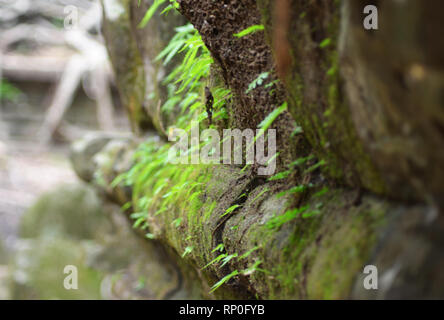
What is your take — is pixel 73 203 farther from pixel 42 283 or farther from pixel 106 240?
pixel 42 283

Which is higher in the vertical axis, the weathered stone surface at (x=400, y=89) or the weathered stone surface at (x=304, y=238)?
the weathered stone surface at (x=400, y=89)

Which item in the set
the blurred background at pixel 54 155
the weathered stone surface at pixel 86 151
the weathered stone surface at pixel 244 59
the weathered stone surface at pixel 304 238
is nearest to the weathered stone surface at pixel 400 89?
the weathered stone surface at pixel 304 238

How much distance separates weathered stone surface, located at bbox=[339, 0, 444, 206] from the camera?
137 centimetres

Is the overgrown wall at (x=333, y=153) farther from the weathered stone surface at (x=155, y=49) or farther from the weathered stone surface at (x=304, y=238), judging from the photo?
the weathered stone surface at (x=155, y=49)

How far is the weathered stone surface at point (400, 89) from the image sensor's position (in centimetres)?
137

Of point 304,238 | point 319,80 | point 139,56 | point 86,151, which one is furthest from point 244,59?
point 86,151

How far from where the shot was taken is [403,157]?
5.08 feet

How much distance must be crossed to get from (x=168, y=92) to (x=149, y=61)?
0.87 meters

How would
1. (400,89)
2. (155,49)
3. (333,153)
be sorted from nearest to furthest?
(400,89) < (333,153) < (155,49)

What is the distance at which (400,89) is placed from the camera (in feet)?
4.85

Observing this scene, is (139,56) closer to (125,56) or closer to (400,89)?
(125,56)

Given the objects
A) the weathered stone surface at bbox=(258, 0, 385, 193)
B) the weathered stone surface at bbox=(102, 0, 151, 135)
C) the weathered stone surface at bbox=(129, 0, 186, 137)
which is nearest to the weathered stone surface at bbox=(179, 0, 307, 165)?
the weathered stone surface at bbox=(258, 0, 385, 193)

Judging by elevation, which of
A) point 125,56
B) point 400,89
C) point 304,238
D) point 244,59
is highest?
point 125,56

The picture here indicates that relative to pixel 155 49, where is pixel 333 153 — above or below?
below
